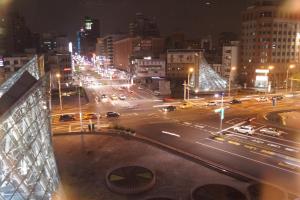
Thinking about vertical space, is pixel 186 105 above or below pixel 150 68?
below

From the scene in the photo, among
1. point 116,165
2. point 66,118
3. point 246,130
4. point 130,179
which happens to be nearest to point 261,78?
point 246,130

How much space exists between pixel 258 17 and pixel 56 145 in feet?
307

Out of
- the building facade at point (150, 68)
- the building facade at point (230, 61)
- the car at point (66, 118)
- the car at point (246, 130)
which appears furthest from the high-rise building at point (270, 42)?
the car at point (66, 118)

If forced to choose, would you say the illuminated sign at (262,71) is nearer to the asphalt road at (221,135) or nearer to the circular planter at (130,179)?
the asphalt road at (221,135)

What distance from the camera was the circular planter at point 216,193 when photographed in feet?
80.3

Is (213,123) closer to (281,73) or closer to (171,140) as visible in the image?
(171,140)

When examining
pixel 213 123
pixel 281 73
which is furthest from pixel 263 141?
pixel 281 73

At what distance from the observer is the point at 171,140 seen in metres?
41.4

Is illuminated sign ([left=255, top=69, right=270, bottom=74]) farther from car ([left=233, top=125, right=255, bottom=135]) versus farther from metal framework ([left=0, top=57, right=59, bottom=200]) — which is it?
metal framework ([left=0, top=57, right=59, bottom=200])

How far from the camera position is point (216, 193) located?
997 inches

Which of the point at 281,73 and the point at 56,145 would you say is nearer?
the point at 56,145

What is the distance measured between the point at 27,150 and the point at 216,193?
1658 cm

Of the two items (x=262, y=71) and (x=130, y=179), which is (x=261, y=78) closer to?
(x=262, y=71)

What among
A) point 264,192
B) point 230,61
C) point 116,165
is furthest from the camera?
point 230,61
